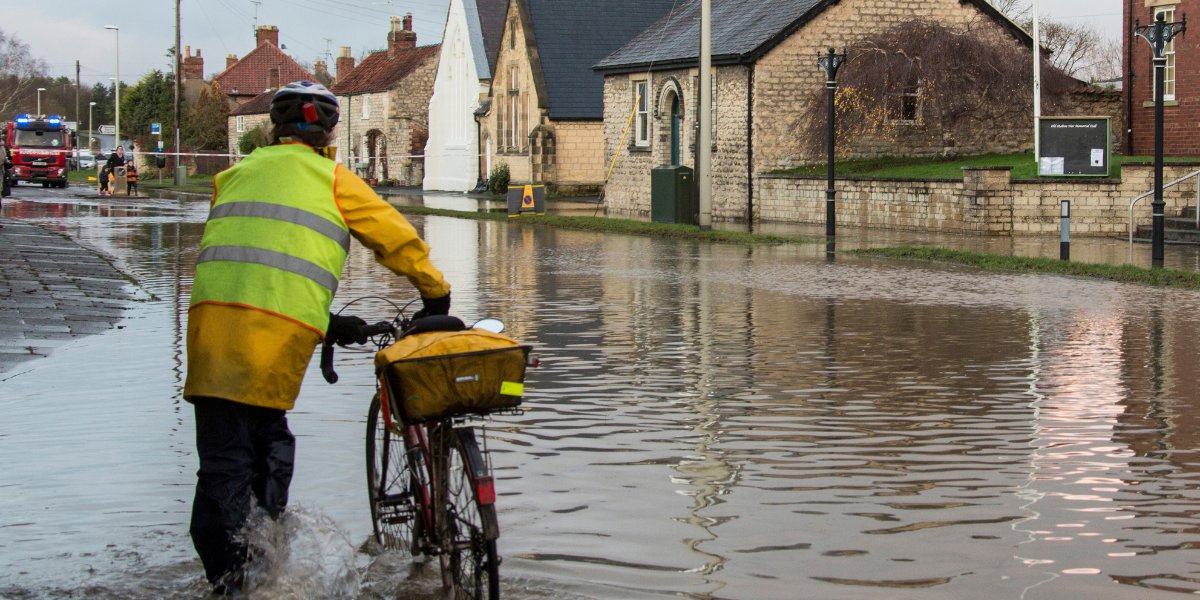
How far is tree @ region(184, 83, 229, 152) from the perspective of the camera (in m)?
89.4

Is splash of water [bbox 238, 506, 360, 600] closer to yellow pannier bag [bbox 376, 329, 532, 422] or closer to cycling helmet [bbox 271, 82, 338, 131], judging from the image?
yellow pannier bag [bbox 376, 329, 532, 422]

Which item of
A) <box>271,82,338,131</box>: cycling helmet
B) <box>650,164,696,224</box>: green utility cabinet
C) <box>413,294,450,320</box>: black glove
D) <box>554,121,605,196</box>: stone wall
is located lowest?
<box>413,294,450,320</box>: black glove

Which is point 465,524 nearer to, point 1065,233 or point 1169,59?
point 1065,233

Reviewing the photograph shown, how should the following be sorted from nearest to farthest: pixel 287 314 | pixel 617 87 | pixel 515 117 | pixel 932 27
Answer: pixel 287 314, pixel 932 27, pixel 617 87, pixel 515 117

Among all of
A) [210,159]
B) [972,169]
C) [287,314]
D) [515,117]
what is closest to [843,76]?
[972,169]

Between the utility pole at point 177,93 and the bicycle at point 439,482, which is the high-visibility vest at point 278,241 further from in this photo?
the utility pole at point 177,93

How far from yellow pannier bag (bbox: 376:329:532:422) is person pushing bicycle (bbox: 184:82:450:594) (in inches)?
14.5

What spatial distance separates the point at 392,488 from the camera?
6176mm

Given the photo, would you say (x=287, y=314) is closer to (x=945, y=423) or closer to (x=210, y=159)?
(x=945, y=423)

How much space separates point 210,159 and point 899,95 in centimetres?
6000

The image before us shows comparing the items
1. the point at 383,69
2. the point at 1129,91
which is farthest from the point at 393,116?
the point at 1129,91

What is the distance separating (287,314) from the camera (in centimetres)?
541

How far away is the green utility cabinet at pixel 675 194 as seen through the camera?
3475cm

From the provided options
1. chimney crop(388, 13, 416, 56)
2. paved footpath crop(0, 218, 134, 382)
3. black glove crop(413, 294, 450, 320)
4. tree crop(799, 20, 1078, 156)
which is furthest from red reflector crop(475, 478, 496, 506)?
chimney crop(388, 13, 416, 56)
